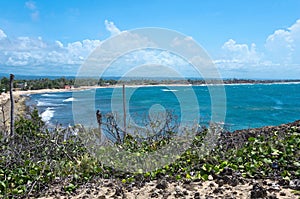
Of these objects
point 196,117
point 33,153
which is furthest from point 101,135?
point 196,117

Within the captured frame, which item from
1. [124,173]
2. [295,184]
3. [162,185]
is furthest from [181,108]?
[295,184]

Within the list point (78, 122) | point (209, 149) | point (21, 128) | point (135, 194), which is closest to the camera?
point (135, 194)

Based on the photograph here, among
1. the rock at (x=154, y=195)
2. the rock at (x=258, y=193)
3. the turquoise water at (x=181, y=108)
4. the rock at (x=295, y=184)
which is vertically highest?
the rock at (x=295, y=184)

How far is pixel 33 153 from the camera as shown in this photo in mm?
4859

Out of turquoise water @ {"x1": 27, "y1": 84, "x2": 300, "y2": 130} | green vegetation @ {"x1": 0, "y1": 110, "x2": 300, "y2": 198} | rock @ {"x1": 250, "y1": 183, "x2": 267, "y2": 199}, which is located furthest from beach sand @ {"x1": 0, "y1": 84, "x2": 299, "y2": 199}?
turquoise water @ {"x1": 27, "y1": 84, "x2": 300, "y2": 130}

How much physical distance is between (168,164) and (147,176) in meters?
0.41

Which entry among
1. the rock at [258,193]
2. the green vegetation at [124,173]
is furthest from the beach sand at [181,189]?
the green vegetation at [124,173]

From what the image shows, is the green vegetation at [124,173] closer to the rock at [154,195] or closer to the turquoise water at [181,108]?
the rock at [154,195]

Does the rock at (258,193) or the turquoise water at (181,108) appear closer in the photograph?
the rock at (258,193)

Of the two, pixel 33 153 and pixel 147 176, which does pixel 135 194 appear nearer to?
pixel 147 176

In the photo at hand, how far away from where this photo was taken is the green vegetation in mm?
3896

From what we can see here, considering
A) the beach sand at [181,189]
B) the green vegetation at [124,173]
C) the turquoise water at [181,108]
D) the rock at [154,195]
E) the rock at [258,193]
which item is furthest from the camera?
the turquoise water at [181,108]

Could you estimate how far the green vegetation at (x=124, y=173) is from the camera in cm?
390

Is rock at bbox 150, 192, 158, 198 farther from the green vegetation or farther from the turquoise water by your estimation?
the turquoise water
